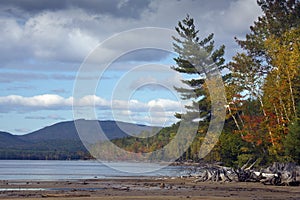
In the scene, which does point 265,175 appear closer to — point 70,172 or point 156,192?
point 156,192

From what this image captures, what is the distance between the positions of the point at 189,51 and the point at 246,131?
17188 mm

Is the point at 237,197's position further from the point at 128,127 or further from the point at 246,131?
the point at 128,127

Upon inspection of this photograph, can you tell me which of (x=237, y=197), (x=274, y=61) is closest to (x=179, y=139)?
(x=274, y=61)

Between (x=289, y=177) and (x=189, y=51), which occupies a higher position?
(x=189, y=51)

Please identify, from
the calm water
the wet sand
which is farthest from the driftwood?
the calm water

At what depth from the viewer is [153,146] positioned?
112m

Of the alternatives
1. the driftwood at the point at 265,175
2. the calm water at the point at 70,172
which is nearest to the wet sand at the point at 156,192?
the driftwood at the point at 265,175

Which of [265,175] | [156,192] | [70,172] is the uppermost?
[70,172]

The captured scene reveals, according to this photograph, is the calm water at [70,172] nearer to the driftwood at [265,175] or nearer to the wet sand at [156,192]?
the driftwood at [265,175]

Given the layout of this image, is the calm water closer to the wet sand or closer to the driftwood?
the driftwood

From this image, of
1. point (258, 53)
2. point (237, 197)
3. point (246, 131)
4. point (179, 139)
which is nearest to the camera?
point (237, 197)

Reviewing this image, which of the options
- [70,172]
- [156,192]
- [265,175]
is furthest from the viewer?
[70,172]

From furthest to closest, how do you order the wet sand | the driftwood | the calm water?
the calm water, the driftwood, the wet sand

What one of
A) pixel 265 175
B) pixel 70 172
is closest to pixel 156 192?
pixel 265 175
